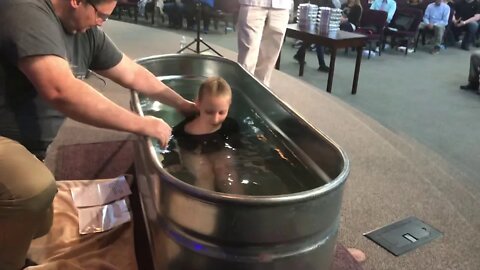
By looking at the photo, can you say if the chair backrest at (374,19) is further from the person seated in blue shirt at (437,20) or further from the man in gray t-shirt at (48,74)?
the man in gray t-shirt at (48,74)

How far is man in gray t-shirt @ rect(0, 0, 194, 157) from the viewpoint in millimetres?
1318

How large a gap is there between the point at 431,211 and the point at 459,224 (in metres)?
0.14

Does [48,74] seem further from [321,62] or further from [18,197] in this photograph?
[321,62]

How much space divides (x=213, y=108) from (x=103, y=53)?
1.74 ft

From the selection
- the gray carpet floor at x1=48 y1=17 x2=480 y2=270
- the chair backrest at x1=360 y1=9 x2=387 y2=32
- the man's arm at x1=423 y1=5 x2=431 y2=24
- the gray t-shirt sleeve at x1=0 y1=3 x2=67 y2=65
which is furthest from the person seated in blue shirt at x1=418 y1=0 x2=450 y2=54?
the gray t-shirt sleeve at x1=0 y1=3 x2=67 y2=65

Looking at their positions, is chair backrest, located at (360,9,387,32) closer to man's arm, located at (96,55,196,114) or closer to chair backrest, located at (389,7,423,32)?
chair backrest, located at (389,7,423,32)

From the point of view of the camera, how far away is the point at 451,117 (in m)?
4.23

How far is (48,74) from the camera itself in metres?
1.34

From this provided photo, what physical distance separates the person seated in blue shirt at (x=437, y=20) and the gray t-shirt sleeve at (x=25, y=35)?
7.48 m

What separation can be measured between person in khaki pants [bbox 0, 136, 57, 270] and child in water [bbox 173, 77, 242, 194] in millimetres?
650

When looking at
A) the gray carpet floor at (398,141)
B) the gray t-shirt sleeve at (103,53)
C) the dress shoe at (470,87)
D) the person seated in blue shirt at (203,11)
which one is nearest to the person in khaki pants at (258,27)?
the gray carpet floor at (398,141)

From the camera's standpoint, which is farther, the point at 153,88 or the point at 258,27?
the point at 258,27

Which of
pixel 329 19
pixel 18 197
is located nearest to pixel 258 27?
pixel 329 19

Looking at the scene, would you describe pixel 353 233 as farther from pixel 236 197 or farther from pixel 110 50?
pixel 110 50
